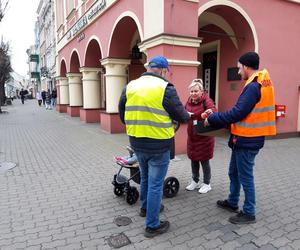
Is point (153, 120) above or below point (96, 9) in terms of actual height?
below

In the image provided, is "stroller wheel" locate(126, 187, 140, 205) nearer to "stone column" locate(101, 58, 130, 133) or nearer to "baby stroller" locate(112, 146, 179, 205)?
"baby stroller" locate(112, 146, 179, 205)

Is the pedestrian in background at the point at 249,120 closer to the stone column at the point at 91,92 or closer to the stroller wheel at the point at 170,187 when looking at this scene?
the stroller wheel at the point at 170,187

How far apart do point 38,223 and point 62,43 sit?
16.9 metres

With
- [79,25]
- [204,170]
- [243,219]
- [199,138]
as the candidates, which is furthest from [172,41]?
[79,25]

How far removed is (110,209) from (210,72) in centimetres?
808

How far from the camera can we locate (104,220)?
137 inches

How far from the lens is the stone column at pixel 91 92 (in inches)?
504

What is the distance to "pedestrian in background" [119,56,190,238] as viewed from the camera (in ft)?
9.24

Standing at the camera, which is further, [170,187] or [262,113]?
[170,187]

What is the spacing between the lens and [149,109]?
2.82m

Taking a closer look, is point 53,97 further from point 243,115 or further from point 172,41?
point 243,115

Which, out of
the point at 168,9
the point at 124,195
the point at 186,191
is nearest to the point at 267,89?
the point at 186,191

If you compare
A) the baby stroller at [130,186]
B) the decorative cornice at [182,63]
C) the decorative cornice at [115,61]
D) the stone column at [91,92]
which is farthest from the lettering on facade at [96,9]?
the baby stroller at [130,186]

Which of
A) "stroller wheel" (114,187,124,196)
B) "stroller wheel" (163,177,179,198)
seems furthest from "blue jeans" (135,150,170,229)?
"stroller wheel" (114,187,124,196)
